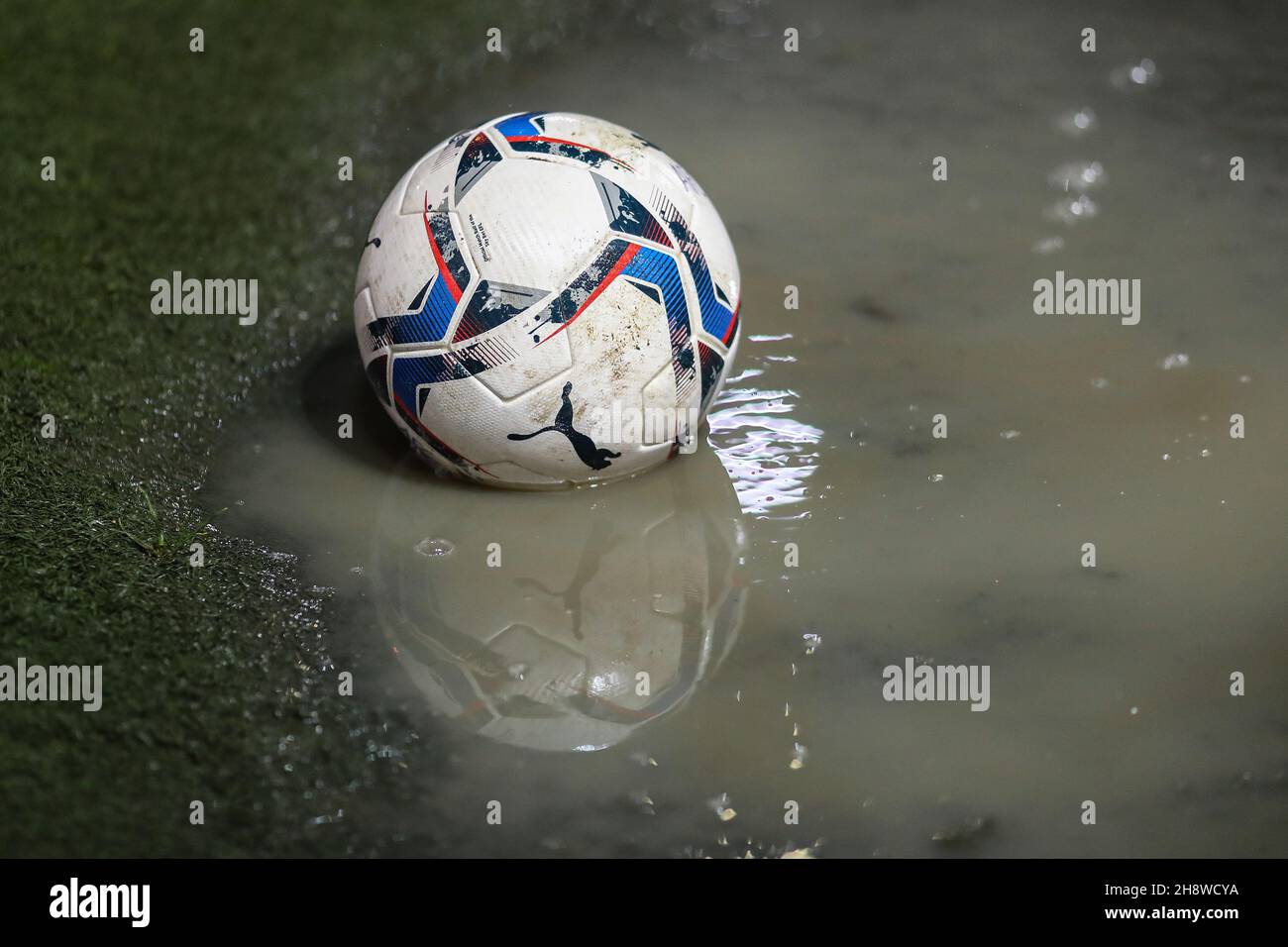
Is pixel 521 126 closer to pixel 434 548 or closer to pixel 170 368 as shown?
pixel 434 548

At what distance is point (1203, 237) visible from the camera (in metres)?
5.01

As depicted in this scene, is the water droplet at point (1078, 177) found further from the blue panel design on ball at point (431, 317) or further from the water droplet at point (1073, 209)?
the blue panel design on ball at point (431, 317)

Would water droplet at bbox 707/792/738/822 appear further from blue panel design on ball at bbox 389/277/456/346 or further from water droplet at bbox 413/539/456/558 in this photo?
blue panel design on ball at bbox 389/277/456/346

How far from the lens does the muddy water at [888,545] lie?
3139 mm

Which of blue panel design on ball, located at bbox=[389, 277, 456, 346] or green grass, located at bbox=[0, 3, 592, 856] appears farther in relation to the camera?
blue panel design on ball, located at bbox=[389, 277, 456, 346]

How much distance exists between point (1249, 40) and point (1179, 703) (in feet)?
12.9

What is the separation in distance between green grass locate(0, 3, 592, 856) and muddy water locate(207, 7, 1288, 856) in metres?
0.16

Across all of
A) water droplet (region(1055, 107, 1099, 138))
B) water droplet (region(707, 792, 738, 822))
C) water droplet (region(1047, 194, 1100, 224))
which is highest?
water droplet (region(1055, 107, 1099, 138))

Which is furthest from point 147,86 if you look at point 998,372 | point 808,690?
point 808,690

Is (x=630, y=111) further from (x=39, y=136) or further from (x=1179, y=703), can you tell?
(x=1179, y=703)

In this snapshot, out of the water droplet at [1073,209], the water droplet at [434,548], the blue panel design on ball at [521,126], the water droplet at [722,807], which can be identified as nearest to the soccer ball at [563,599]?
the water droplet at [434,548]

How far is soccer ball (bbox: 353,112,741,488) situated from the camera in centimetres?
361

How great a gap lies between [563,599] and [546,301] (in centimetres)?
75

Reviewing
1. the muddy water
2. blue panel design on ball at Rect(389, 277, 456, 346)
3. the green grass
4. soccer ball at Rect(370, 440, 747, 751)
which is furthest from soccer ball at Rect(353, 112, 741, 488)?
the green grass
